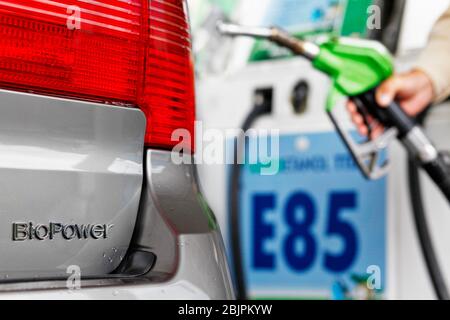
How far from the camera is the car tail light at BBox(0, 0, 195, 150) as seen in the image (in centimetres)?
104

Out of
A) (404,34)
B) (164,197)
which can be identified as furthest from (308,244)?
(164,197)

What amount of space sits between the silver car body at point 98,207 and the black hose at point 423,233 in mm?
1392

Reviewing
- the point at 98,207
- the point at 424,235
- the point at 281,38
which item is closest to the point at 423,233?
the point at 424,235

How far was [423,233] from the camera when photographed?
2432 millimetres

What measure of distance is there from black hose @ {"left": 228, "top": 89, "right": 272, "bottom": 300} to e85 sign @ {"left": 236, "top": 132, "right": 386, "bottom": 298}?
28mm

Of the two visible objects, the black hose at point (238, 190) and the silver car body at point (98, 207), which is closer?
the silver car body at point (98, 207)

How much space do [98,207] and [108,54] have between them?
0.72 ft

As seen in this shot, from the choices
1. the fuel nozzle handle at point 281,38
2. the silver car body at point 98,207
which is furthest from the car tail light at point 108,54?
the fuel nozzle handle at point 281,38

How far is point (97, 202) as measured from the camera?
1.08 metres

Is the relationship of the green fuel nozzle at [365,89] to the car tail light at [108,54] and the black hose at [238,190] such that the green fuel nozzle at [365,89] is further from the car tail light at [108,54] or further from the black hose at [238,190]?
the car tail light at [108,54]

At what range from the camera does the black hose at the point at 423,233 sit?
7.89 ft
